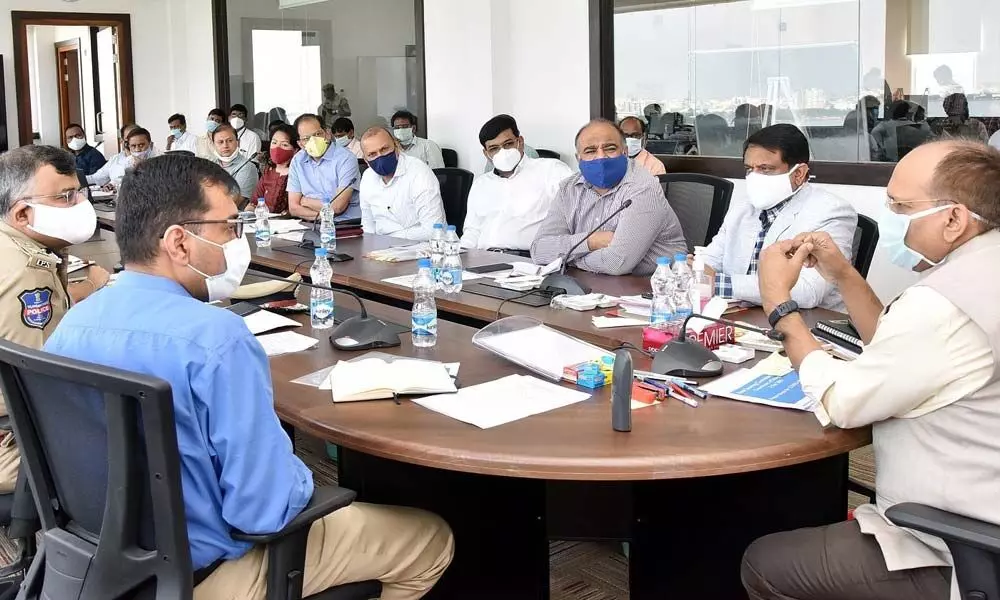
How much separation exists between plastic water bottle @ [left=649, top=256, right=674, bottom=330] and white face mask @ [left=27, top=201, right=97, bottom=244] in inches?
58.9

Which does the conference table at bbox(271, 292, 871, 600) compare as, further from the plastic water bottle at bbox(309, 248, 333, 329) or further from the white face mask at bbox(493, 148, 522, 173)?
the white face mask at bbox(493, 148, 522, 173)

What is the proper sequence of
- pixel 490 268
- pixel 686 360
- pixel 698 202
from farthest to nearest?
pixel 698 202
pixel 490 268
pixel 686 360

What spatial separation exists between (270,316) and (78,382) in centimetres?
148

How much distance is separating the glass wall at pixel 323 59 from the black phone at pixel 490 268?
4203 millimetres

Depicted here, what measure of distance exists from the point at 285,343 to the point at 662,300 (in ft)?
3.15

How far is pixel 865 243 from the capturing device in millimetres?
2979

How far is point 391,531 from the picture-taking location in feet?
6.05

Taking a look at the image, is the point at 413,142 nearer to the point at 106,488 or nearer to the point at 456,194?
the point at 456,194

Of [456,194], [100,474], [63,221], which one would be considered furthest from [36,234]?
[456,194]

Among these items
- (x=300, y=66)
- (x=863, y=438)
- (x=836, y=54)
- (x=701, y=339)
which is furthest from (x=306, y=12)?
(x=863, y=438)

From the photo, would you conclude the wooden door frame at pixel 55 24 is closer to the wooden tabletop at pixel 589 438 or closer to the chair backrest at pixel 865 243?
the chair backrest at pixel 865 243

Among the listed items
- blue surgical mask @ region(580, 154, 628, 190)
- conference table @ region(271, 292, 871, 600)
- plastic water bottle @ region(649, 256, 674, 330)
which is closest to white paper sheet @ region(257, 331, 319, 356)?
conference table @ region(271, 292, 871, 600)

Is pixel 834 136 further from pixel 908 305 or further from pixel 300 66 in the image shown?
pixel 300 66

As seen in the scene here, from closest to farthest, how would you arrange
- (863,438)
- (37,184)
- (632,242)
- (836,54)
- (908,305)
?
(908,305)
(863,438)
(37,184)
(632,242)
(836,54)
